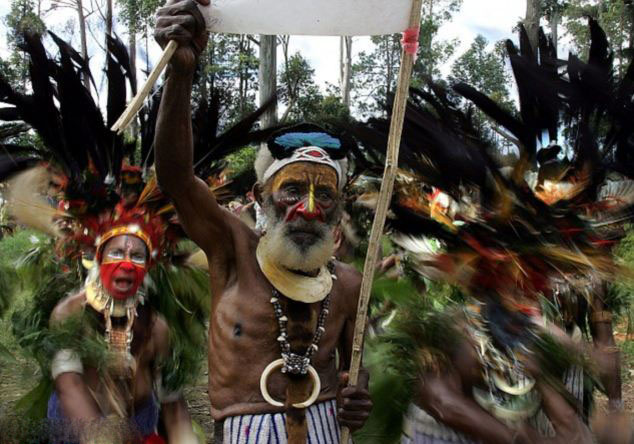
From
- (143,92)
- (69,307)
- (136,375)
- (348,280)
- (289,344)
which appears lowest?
(136,375)

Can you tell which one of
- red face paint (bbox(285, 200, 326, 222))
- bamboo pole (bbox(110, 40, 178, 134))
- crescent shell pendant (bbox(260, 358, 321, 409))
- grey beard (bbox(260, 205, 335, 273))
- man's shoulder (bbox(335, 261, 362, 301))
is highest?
bamboo pole (bbox(110, 40, 178, 134))

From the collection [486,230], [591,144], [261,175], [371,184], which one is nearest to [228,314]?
[261,175]

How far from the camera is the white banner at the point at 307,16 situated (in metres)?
2.36

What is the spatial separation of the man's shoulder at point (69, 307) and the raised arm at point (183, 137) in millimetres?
1205

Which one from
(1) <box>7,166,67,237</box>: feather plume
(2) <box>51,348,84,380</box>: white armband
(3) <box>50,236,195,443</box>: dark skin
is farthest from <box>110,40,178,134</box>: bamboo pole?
(1) <box>7,166,67,237</box>: feather plume

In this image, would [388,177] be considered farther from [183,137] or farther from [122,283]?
[122,283]

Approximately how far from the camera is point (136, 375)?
12.8 ft

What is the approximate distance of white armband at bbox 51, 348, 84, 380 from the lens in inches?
137

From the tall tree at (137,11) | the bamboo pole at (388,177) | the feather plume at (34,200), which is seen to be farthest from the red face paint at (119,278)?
the tall tree at (137,11)

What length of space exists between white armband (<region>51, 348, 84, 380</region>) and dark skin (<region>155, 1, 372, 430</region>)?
37.8 inches

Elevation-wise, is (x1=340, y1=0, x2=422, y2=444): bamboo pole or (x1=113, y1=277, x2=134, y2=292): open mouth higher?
(x1=340, y1=0, x2=422, y2=444): bamboo pole

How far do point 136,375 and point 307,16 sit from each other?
229 centimetres

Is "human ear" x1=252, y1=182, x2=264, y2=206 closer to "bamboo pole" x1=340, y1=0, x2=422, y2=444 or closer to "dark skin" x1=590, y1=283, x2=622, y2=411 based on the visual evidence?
"bamboo pole" x1=340, y1=0, x2=422, y2=444

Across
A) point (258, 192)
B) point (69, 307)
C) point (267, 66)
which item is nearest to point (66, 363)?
point (69, 307)
